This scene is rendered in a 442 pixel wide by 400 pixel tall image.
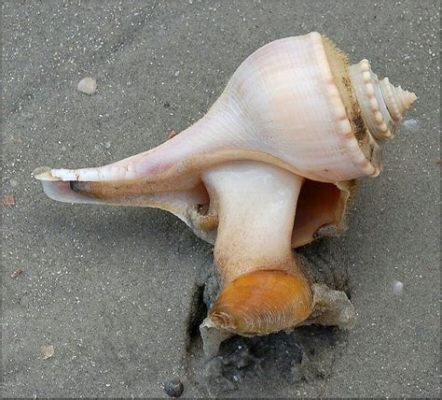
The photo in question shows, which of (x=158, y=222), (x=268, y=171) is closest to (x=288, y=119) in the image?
(x=268, y=171)

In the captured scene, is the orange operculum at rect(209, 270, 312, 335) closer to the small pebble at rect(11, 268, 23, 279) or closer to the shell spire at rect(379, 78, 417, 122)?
the shell spire at rect(379, 78, 417, 122)

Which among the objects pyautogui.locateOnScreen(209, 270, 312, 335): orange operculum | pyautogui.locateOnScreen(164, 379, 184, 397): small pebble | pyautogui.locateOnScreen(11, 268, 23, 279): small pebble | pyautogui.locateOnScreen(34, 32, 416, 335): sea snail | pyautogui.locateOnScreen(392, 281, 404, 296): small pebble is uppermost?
pyautogui.locateOnScreen(34, 32, 416, 335): sea snail

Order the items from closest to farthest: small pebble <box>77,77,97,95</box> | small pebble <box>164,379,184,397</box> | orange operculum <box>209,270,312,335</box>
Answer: orange operculum <box>209,270,312,335</box>
small pebble <box>164,379,184,397</box>
small pebble <box>77,77,97,95</box>

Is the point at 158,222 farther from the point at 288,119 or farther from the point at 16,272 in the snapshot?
the point at 288,119

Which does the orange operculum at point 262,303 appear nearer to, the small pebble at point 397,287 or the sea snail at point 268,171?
the sea snail at point 268,171

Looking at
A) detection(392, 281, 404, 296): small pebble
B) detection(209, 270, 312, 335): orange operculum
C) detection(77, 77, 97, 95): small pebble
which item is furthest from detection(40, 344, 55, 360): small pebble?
detection(392, 281, 404, 296): small pebble

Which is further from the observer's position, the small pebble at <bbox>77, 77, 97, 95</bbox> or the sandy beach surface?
the small pebble at <bbox>77, 77, 97, 95</bbox>

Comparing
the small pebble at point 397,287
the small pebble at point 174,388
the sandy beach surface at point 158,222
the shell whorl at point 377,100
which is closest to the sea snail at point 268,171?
the shell whorl at point 377,100

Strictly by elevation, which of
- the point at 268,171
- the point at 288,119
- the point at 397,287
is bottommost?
the point at 397,287
